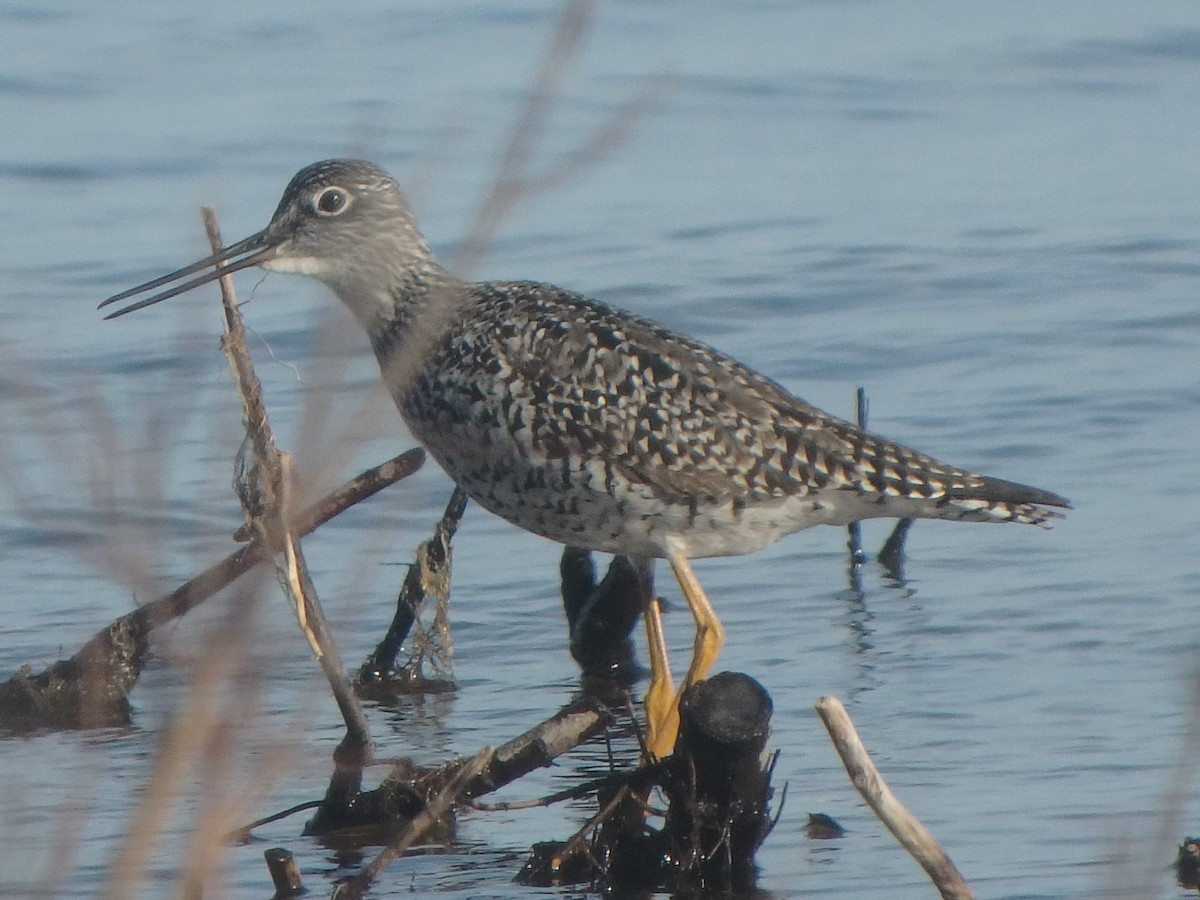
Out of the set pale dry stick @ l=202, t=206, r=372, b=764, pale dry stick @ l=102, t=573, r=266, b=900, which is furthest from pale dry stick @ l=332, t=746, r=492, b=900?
pale dry stick @ l=102, t=573, r=266, b=900

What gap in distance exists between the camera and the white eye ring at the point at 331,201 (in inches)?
304

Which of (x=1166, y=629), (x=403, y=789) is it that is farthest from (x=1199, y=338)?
(x=403, y=789)

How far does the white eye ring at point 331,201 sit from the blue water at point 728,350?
0.40m

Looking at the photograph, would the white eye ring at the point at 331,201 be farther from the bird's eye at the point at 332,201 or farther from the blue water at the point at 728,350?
the blue water at the point at 728,350

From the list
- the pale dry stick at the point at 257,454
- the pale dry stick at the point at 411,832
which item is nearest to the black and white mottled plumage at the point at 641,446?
the pale dry stick at the point at 411,832

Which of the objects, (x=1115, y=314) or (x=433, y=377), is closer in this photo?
(x=433, y=377)

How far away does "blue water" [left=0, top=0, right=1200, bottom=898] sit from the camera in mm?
3252

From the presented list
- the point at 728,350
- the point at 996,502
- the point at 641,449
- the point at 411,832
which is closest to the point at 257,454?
the point at 411,832

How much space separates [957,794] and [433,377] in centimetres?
210

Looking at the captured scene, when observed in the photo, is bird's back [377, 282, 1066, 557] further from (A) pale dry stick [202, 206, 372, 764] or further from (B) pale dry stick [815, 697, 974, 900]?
(B) pale dry stick [815, 697, 974, 900]

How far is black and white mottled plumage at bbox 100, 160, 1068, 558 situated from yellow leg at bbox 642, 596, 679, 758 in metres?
0.26

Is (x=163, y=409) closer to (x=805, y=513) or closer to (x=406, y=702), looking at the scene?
(x=805, y=513)

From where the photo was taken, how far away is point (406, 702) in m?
7.86

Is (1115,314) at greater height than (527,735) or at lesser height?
greater
